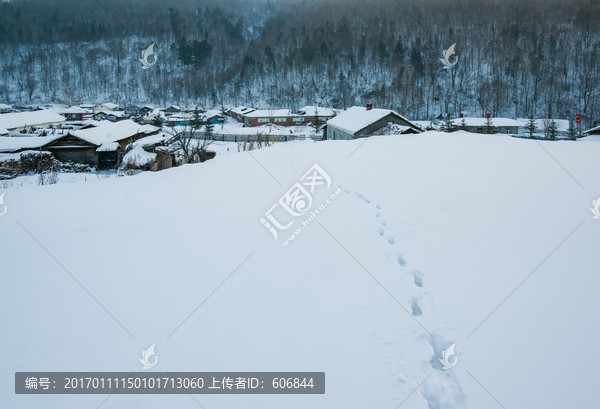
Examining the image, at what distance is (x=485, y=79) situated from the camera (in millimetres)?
59875

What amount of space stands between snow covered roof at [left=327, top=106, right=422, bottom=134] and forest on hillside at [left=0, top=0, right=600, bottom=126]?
99.6 feet

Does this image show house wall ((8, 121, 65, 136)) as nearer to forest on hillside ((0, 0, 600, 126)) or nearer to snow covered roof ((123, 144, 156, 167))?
snow covered roof ((123, 144, 156, 167))

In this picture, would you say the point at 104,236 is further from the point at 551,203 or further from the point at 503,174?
the point at 503,174

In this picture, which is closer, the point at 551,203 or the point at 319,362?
the point at 319,362

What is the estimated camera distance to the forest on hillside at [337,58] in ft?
187

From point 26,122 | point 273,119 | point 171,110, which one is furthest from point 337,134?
point 171,110

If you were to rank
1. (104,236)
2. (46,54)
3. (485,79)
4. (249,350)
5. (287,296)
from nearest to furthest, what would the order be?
(249,350), (287,296), (104,236), (485,79), (46,54)

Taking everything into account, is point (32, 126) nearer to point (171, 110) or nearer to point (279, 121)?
point (171, 110)

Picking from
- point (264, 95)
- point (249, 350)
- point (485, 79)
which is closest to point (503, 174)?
point (249, 350)

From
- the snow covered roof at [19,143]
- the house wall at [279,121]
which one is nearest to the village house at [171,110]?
the house wall at [279,121]

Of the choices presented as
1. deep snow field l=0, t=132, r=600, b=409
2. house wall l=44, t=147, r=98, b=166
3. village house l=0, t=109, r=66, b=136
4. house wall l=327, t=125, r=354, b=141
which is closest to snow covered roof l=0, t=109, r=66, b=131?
village house l=0, t=109, r=66, b=136

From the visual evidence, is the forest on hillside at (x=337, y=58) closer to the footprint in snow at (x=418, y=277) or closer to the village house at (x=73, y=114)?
the village house at (x=73, y=114)

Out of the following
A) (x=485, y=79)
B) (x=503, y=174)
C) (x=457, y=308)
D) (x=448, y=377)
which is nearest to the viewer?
(x=448, y=377)

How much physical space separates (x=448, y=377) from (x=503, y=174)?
17.9 ft
